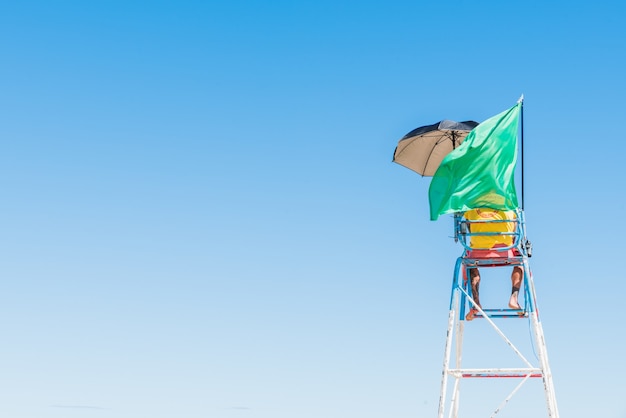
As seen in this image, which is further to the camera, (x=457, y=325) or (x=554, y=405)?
(x=457, y=325)

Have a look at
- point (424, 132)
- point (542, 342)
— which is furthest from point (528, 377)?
point (424, 132)

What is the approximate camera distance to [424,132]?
3180 centimetres

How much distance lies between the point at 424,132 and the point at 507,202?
3567mm

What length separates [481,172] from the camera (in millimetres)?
29406

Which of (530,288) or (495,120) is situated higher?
(495,120)

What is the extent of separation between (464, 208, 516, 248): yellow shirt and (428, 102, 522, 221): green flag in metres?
0.25

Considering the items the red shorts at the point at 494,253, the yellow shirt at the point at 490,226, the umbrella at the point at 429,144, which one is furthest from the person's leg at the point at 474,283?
the umbrella at the point at 429,144

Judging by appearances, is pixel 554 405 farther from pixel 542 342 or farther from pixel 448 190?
pixel 448 190

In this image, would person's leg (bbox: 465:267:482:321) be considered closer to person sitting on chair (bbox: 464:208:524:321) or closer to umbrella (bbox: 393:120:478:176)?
person sitting on chair (bbox: 464:208:524:321)

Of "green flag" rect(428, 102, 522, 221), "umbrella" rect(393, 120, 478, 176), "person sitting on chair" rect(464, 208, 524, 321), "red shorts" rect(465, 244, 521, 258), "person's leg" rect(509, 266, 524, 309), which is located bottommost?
"person's leg" rect(509, 266, 524, 309)

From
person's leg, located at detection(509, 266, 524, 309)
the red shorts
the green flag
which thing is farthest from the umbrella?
person's leg, located at detection(509, 266, 524, 309)

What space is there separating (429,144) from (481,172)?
345cm

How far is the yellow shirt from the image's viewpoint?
29594mm

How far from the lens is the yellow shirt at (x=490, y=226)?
2959cm
